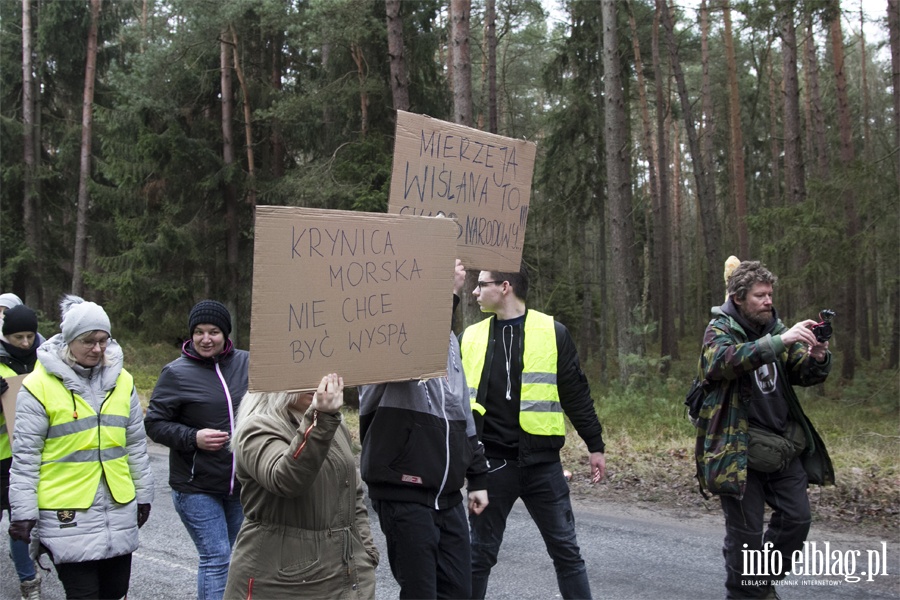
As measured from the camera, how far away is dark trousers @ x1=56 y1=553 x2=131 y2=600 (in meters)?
3.81

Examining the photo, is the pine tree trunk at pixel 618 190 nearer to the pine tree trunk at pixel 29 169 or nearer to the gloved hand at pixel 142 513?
the gloved hand at pixel 142 513

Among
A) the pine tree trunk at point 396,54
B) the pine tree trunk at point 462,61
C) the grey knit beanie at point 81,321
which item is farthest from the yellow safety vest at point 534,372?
the pine tree trunk at point 396,54

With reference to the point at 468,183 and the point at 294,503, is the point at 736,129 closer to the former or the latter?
the point at 468,183

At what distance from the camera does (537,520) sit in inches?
176

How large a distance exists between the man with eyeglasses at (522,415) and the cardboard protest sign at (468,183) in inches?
24.1

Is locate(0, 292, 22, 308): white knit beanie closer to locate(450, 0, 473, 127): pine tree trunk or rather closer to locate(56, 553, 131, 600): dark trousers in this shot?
locate(56, 553, 131, 600): dark trousers

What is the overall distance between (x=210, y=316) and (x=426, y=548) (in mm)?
1917

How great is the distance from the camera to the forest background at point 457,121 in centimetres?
1298

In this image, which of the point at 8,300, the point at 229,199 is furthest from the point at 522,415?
the point at 229,199

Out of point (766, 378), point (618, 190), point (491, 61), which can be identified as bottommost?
point (766, 378)

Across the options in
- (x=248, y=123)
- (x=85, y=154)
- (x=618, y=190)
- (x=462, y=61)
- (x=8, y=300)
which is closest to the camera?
(x=8, y=300)

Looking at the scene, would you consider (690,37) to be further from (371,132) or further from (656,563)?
(656,563)

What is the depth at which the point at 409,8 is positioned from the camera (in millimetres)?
18609

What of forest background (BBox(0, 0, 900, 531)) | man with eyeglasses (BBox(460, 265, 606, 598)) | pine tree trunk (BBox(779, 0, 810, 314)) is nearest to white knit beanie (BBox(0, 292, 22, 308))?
man with eyeglasses (BBox(460, 265, 606, 598))
